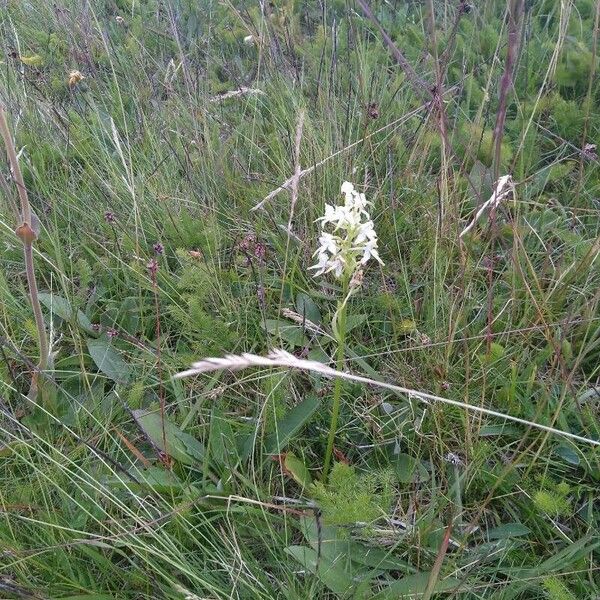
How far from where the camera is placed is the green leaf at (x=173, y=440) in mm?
1322

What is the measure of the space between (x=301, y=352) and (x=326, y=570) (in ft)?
1.83

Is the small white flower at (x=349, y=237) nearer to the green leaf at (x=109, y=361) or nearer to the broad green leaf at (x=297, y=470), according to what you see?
the broad green leaf at (x=297, y=470)

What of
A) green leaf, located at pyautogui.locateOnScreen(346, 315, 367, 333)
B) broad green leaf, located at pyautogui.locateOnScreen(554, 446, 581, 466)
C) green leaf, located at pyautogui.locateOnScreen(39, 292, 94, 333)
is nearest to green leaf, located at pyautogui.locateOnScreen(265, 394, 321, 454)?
green leaf, located at pyautogui.locateOnScreen(346, 315, 367, 333)

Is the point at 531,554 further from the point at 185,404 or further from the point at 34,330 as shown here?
the point at 34,330

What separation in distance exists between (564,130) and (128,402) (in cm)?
164

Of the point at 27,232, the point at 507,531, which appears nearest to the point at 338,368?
the point at 507,531

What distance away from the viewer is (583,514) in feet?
4.01

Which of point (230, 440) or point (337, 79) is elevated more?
point (337, 79)

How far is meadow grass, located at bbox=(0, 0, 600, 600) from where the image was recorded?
1.15 meters

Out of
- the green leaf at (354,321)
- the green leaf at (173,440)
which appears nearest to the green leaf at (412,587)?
the green leaf at (173,440)

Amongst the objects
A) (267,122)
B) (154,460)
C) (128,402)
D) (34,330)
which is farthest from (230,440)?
(267,122)

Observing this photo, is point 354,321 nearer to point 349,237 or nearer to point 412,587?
point 349,237

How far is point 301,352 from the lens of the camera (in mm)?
1552

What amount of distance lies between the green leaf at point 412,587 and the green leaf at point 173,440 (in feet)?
1.47
